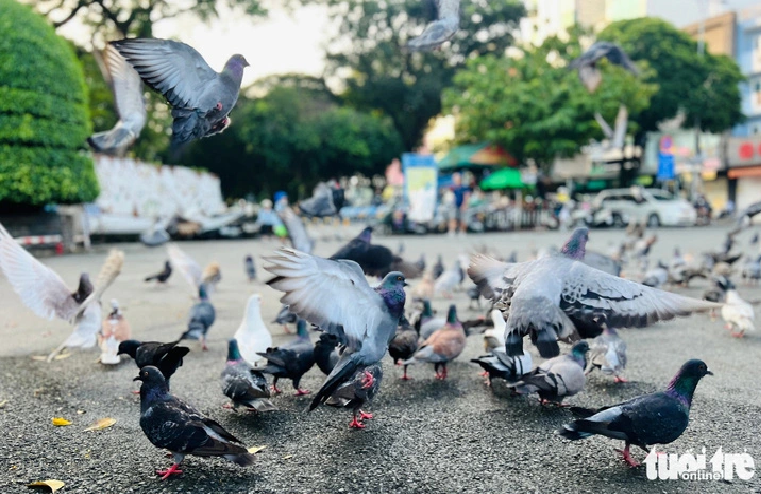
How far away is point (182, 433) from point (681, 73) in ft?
102

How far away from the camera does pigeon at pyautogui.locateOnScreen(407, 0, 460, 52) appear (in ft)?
12.6

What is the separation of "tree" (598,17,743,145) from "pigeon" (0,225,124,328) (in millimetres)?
28094

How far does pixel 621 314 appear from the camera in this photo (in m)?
3.52

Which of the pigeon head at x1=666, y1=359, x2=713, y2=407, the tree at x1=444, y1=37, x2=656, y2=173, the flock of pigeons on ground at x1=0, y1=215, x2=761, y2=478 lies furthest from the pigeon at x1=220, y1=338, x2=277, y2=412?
the tree at x1=444, y1=37, x2=656, y2=173

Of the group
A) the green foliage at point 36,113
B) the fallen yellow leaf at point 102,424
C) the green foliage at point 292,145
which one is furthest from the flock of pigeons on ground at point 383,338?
the green foliage at point 292,145

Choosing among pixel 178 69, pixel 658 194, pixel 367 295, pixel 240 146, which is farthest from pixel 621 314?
pixel 240 146

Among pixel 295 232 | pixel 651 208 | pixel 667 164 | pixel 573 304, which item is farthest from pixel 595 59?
pixel 667 164

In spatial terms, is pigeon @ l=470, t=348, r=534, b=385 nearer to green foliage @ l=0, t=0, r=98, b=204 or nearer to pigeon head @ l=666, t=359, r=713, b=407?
pigeon head @ l=666, t=359, r=713, b=407

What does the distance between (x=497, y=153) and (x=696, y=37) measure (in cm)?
1396

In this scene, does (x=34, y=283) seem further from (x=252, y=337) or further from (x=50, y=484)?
(x=50, y=484)

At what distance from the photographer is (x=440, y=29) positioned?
3.92m

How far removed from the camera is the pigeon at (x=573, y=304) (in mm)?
3400

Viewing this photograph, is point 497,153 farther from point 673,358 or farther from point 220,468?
point 220,468

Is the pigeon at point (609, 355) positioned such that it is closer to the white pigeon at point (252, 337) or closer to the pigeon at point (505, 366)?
the pigeon at point (505, 366)
